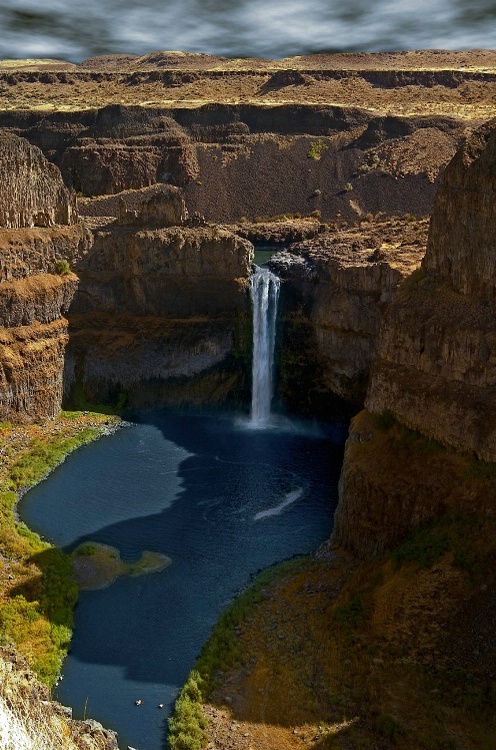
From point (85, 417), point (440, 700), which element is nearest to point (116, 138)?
point (85, 417)

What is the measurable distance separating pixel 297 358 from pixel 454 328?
23.9 metres

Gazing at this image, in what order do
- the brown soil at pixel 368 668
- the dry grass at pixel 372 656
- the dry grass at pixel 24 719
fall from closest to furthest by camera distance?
the dry grass at pixel 24 719 < the brown soil at pixel 368 668 < the dry grass at pixel 372 656

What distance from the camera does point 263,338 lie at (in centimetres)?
6059

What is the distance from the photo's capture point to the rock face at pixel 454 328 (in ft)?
115

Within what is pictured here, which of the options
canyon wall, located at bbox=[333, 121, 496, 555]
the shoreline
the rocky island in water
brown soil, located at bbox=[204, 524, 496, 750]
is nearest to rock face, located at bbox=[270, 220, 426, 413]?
the rocky island in water

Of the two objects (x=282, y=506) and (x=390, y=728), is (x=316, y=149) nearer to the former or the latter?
(x=282, y=506)

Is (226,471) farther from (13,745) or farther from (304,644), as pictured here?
(13,745)

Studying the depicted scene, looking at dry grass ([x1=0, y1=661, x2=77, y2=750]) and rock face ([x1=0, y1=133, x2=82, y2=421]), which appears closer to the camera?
dry grass ([x1=0, y1=661, x2=77, y2=750])

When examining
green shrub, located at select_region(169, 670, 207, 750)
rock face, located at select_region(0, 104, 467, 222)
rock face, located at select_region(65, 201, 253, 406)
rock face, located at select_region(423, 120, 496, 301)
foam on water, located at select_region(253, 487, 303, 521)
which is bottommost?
green shrub, located at select_region(169, 670, 207, 750)

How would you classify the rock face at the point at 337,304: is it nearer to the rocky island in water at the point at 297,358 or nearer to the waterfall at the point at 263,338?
the rocky island in water at the point at 297,358

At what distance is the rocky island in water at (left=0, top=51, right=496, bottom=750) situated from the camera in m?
30.0

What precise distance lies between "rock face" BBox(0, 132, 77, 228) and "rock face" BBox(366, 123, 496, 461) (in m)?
29.1

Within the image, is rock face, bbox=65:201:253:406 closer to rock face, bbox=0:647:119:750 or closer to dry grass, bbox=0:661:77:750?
rock face, bbox=0:647:119:750

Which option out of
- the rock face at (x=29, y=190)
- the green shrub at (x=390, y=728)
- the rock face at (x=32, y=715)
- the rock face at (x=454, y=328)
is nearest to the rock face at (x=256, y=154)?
the rock face at (x=29, y=190)
